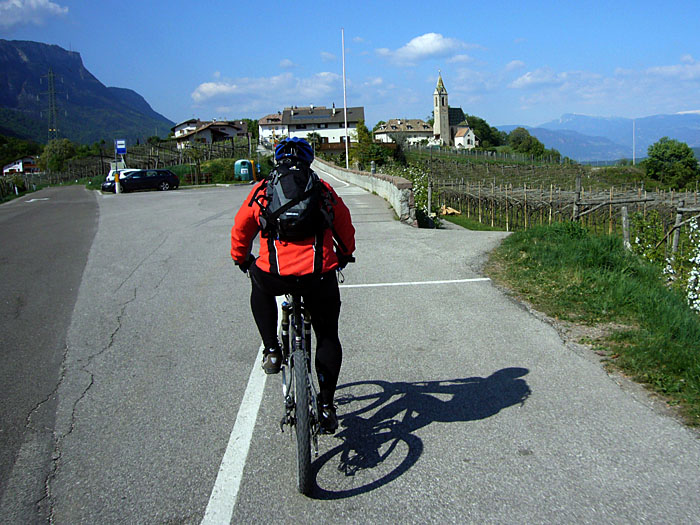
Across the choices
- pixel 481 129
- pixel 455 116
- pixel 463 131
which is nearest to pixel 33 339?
pixel 463 131

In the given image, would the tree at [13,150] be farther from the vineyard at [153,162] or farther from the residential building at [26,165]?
the vineyard at [153,162]

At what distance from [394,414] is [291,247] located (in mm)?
1546

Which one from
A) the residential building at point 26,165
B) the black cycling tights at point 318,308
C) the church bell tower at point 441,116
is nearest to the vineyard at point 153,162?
the black cycling tights at point 318,308

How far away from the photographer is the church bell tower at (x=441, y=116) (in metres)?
174

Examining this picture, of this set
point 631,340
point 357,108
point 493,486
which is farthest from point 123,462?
point 357,108

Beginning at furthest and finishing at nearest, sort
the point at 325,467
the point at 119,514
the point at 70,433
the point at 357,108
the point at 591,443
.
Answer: the point at 357,108 → the point at 70,433 → the point at 591,443 → the point at 325,467 → the point at 119,514

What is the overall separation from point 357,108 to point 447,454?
461 feet

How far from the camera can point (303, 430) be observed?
3049mm

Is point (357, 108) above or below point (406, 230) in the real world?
above

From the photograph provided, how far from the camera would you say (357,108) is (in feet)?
456

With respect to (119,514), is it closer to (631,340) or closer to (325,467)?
(325,467)

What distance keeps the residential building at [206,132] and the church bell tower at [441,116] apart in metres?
56.7

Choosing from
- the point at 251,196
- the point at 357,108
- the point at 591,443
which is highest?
the point at 357,108

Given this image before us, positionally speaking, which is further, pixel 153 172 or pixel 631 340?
pixel 153 172
